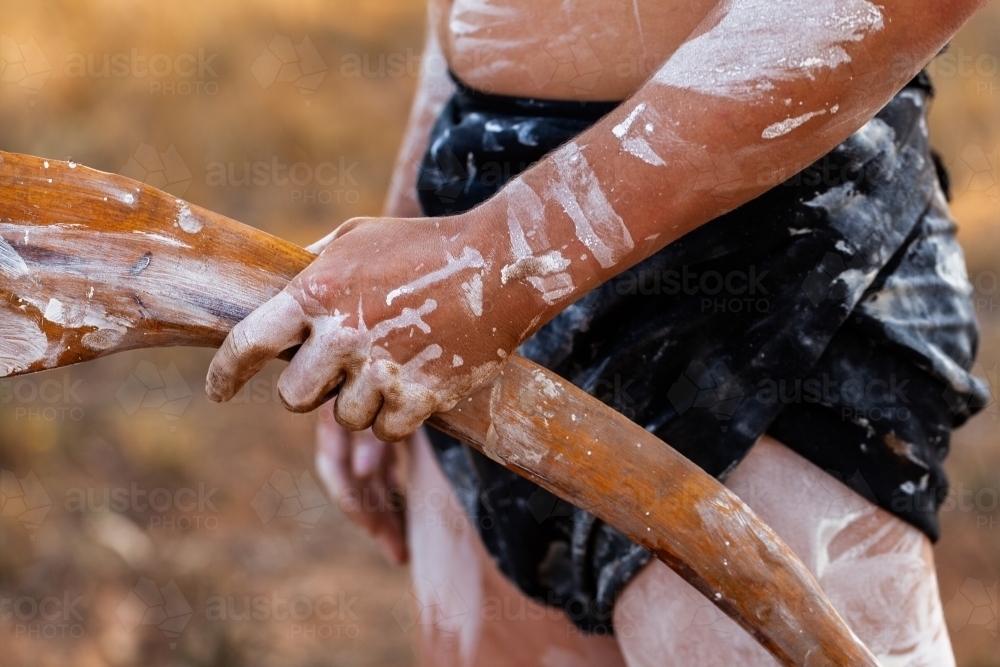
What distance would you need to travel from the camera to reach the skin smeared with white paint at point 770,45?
2.25 ft

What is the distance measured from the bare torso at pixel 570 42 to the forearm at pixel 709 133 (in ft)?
0.40

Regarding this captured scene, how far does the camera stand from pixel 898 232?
0.88 metres

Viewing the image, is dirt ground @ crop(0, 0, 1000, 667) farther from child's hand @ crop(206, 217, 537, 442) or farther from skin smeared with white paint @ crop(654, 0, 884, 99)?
skin smeared with white paint @ crop(654, 0, 884, 99)

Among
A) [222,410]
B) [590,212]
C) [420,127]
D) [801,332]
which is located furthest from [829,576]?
[222,410]

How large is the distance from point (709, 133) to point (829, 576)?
0.46 meters

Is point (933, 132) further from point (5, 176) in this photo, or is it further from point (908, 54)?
point (5, 176)

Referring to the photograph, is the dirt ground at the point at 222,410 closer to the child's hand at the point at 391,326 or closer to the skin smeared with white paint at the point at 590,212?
the child's hand at the point at 391,326

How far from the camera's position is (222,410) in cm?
359

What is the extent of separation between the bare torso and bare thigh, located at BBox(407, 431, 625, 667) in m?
0.58

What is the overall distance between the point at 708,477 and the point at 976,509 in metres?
2.82

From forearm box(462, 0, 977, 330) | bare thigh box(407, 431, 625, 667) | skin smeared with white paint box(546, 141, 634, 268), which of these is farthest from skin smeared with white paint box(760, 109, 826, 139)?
bare thigh box(407, 431, 625, 667)

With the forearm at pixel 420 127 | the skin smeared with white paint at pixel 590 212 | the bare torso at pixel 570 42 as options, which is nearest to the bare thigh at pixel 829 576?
the skin smeared with white paint at pixel 590 212

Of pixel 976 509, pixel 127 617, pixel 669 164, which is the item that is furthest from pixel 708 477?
pixel 976 509

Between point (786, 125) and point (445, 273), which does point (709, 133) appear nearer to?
point (786, 125)
